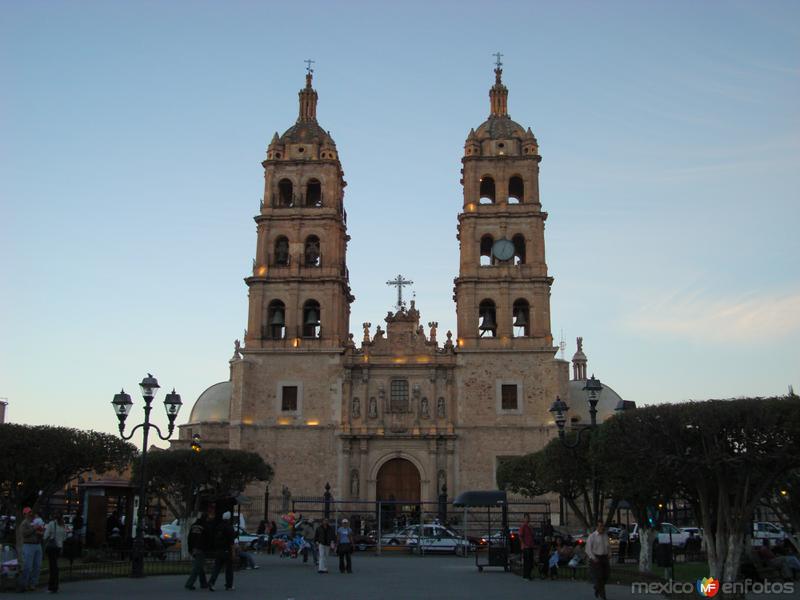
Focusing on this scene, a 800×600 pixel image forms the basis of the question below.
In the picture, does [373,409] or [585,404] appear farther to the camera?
[585,404]

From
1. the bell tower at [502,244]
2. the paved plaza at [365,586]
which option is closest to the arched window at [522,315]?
the bell tower at [502,244]

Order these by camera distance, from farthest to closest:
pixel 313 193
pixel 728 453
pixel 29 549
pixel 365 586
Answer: pixel 313 193, pixel 365 586, pixel 29 549, pixel 728 453

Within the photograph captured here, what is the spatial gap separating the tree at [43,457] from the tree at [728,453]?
14.9m

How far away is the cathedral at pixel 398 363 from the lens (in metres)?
48.6

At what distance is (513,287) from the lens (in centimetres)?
5038

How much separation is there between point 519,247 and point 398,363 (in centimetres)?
947

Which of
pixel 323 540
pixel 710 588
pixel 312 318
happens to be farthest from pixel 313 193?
pixel 710 588

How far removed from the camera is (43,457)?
2450 cm

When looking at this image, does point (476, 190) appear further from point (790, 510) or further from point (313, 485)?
point (790, 510)

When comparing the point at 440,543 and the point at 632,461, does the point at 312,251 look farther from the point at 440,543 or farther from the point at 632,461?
the point at 632,461

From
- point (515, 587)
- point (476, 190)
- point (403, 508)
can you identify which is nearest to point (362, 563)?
point (515, 587)

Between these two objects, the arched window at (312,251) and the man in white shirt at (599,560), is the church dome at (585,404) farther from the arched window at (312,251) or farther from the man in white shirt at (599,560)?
the man in white shirt at (599,560)

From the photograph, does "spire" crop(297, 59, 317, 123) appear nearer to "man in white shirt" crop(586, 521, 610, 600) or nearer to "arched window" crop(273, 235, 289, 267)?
"arched window" crop(273, 235, 289, 267)

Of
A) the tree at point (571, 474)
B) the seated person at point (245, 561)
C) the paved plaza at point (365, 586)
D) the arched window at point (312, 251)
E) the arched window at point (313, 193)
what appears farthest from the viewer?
the arched window at point (313, 193)
